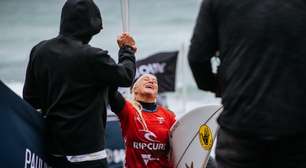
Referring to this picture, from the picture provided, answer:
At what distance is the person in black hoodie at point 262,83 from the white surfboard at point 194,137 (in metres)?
2.53

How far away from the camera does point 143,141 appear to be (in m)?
5.17

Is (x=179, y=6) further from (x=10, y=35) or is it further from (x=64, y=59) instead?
(x=64, y=59)

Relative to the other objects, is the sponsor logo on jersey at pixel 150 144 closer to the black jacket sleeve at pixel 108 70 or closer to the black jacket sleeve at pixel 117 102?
the black jacket sleeve at pixel 117 102

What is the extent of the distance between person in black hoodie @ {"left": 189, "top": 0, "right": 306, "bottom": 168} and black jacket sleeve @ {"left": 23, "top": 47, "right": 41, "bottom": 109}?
1.46 m

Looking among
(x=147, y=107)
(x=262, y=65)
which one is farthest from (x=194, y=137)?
(x=262, y=65)

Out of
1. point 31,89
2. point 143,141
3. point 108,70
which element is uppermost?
point 108,70

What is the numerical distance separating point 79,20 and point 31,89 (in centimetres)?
48

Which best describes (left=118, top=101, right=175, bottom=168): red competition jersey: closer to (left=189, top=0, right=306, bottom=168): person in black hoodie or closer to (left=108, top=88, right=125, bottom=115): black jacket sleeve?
(left=108, top=88, right=125, bottom=115): black jacket sleeve

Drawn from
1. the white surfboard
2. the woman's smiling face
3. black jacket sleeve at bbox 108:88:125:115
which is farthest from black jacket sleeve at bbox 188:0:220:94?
the woman's smiling face

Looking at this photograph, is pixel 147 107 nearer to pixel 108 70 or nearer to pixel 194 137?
pixel 194 137

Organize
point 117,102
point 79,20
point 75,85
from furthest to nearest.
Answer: point 117,102
point 79,20
point 75,85

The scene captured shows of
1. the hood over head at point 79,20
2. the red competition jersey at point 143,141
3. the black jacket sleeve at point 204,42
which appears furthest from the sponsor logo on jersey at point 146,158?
the black jacket sleeve at point 204,42

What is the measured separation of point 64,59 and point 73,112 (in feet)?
0.94

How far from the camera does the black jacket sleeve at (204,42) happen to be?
2.52 meters
